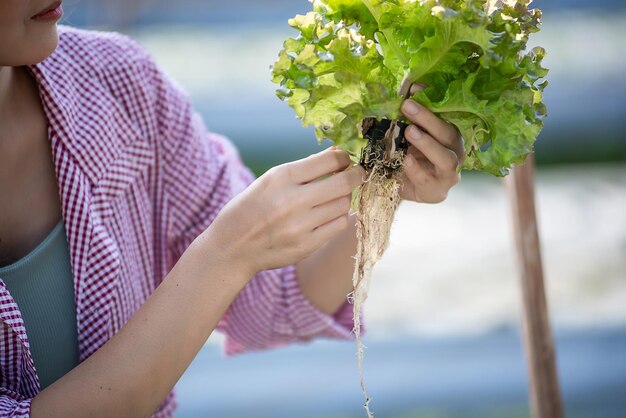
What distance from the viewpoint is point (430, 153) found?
1217mm

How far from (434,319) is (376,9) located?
3.13m

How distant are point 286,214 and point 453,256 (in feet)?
11.7

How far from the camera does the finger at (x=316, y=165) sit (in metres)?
1.21

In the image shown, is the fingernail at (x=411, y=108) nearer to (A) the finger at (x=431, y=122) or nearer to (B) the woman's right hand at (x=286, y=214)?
(A) the finger at (x=431, y=122)

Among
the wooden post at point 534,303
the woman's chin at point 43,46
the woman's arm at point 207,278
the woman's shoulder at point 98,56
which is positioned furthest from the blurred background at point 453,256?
the wooden post at point 534,303

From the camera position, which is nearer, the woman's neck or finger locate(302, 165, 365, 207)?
finger locate(302, 165, 365, 207)

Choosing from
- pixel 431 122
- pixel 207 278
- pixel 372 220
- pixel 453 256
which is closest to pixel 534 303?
pixel 372 220

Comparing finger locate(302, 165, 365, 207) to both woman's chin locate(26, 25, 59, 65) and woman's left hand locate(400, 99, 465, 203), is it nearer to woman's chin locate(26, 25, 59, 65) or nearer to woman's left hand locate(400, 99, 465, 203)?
woman's left hand locate(400, 99, 465, 203)

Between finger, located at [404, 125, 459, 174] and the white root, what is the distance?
0.07 m

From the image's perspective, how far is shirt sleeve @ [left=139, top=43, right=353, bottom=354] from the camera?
1.54 m

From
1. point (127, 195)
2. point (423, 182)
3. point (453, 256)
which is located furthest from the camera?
point (453, 256)

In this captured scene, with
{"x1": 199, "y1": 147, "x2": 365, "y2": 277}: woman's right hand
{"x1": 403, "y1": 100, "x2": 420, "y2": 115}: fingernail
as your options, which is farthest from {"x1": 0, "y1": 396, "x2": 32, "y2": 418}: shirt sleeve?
{"x1": 403, "y1": 100, "x2": 420, "y2": 115}: fingernail

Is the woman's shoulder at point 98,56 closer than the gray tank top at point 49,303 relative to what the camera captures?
No

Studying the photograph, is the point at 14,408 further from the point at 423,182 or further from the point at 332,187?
the point at 423,182
